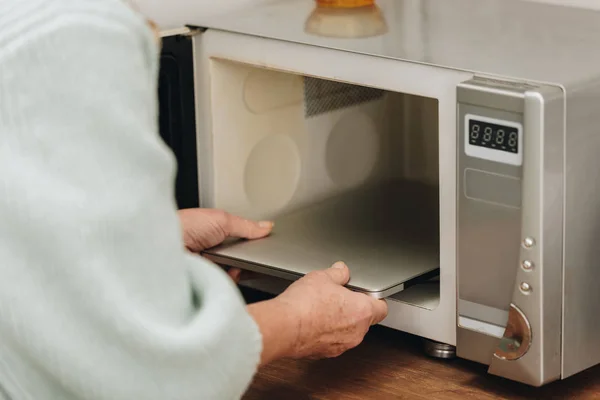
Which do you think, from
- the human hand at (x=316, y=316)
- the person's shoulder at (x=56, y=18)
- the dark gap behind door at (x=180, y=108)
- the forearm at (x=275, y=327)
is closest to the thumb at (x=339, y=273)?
the human hand at (x=316, y=316)

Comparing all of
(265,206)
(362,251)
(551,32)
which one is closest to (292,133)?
(265,206)

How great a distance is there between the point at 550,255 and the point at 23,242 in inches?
A: 17.0

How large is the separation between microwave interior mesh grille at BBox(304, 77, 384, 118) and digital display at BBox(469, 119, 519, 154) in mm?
358

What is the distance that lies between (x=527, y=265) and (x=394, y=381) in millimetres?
194

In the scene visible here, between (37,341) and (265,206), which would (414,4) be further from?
(37,341)

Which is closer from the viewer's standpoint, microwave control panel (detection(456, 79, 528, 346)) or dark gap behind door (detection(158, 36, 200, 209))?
microwave control panel (detection(456, 79, 528, 346))

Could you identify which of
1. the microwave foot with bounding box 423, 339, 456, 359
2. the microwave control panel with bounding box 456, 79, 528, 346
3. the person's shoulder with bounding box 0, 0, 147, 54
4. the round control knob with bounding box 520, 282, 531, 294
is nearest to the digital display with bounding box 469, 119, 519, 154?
the microwave control panel with bounding box 456, 79, 528, 346

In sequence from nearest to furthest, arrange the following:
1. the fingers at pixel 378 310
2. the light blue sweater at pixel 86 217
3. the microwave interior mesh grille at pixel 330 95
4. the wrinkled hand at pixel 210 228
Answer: the light blue sweater at pixel 86 217 < the fingers at pixel 378 310 < the wrinkled hand at pixel 210 228 < the microwave interior mesh grille at pixel 330 95

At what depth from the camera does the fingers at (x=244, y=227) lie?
108cm

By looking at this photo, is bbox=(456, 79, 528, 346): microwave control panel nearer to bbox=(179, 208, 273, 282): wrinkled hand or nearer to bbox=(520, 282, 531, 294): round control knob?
bbox=(520, 282, 531, 294): round control knob

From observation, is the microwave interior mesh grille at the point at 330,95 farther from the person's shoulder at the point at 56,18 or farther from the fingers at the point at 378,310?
the person's shoulder at the point at 56,18

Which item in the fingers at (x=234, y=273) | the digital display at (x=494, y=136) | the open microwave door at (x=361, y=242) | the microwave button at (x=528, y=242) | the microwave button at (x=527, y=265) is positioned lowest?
the fingers at (x=234, y=273)

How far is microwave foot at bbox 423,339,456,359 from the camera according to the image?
0.99 m

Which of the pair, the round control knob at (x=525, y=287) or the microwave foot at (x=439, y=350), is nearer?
the round control knob at (x=525, y=287)
